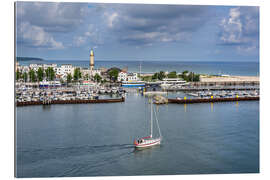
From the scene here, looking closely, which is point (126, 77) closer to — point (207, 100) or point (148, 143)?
point (207, 100)

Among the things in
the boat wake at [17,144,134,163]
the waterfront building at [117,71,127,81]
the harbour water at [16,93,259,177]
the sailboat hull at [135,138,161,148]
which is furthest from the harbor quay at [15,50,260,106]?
the boat wake at [17,144,134,163]

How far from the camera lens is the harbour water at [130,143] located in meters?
6.27

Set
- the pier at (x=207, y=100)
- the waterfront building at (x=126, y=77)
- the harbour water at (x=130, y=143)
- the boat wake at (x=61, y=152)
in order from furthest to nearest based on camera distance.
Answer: the waterfront building at (x=126, y=77) < the pier at (x=207, y=100) < the boat wake at (x=61, y=152) < the harbour water at (x=130, y=143)

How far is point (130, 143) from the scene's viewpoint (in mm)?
7965

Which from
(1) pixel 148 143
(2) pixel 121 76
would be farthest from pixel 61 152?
(2) pixel 121 76

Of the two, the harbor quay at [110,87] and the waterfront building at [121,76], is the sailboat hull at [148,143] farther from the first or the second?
the waterfront building at [121,76]

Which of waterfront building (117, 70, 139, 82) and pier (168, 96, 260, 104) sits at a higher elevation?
waterfront building (117, 70, 139, 82)

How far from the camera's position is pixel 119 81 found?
88.7 feet

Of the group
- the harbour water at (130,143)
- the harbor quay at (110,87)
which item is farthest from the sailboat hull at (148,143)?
the harbor quay at (110,87)

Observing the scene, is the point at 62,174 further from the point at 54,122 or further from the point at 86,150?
the point at 54,122

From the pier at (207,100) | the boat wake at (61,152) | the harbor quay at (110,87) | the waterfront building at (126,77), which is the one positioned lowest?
the boat wake at (61,152)

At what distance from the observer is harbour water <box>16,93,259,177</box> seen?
20.6 ft

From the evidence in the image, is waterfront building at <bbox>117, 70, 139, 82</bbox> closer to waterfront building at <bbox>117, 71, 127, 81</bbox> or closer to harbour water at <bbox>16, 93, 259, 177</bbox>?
waterfront building at <bbox>117, 71, 127, 81</bbox>
